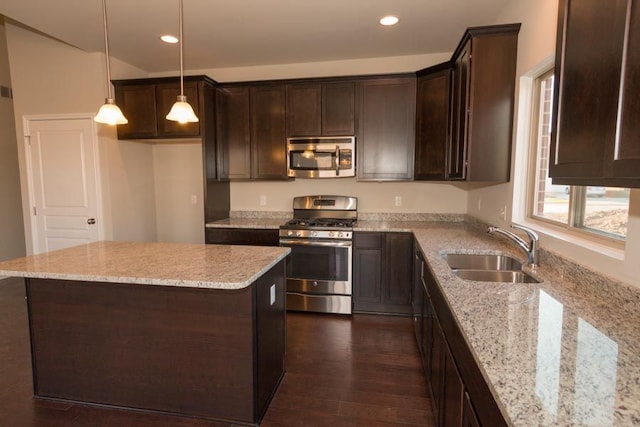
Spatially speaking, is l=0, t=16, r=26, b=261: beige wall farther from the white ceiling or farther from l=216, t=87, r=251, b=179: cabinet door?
l=216, t=87, r=251, b=179: cabinet door

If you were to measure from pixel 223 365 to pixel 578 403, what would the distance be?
167cm

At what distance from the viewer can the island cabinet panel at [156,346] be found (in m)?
1.88

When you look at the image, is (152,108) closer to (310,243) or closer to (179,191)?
(179,191)

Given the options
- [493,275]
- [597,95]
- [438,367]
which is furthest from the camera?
[493,275]

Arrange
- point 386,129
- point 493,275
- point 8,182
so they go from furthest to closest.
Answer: point 8,182
point 386,129
point 493,275

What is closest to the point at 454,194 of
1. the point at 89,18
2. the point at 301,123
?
the point at 301,123

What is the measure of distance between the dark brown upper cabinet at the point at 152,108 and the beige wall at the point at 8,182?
2323 millimetres

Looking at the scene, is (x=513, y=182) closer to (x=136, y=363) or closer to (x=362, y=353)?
(x=362, y=353)

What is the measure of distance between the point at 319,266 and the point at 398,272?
0.82 meters

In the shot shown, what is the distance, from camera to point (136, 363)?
6.56ft

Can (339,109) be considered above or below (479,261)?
above

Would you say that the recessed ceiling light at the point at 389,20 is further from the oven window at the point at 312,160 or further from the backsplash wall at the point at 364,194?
the backsplash wall at the point at 364,194

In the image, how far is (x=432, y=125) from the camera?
11.0 feet

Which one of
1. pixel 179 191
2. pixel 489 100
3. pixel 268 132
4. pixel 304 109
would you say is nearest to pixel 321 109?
pixel 304 109
